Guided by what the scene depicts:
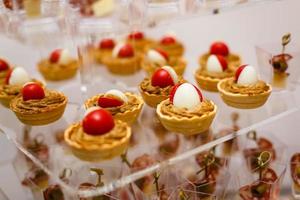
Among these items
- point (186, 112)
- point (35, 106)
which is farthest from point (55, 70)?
point (186, 112)

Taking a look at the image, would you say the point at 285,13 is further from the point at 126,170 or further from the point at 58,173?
the point at 58,173

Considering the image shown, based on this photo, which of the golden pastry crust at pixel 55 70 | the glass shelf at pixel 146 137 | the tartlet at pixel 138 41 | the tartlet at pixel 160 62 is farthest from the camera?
the tartlet at pixel 138 41

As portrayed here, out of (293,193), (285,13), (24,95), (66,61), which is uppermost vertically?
(285,13)

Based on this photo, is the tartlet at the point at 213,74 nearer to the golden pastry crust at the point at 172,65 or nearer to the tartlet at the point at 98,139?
the golden pastry crust at the point at 172,65

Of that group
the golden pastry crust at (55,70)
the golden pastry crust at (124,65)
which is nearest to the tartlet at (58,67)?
the golden pastry crust at (55,70)

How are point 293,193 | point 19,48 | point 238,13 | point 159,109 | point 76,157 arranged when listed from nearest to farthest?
point 76,157 < point 159,109 < point 293,193 < point 238,13 < point 19,48

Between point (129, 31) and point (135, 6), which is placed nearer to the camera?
point (135, 6)

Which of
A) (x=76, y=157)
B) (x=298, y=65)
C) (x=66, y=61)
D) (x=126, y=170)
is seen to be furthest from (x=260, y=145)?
(x=66, y=61)

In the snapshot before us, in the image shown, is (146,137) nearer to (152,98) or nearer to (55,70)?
(152,98)
